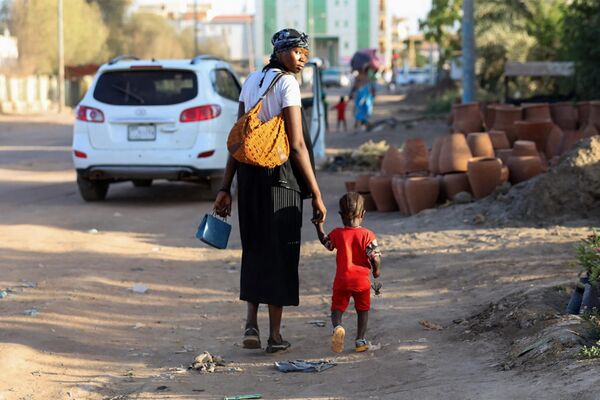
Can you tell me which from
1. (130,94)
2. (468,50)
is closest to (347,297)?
(130,94)

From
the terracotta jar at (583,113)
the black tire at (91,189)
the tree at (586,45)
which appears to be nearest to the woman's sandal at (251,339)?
the black tire at (91,189)

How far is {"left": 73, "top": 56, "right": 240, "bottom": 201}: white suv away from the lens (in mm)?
13375

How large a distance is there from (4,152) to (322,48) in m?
103

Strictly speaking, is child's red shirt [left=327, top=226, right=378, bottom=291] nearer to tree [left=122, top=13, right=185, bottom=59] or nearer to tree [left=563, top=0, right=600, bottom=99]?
tree [left=563, top=0, right=600, bottom=99]

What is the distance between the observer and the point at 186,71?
13.7 meters

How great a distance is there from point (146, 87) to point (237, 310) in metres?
6.36

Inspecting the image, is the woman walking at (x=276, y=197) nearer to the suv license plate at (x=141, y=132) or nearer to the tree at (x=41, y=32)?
the suv license plate at (x=141, y=132)

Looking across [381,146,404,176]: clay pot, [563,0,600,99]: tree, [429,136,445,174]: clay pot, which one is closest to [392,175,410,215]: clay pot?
[429,136,445,174]: clay pot

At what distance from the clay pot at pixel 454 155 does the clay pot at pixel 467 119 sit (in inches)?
190

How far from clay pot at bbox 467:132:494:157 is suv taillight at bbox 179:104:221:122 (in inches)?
128

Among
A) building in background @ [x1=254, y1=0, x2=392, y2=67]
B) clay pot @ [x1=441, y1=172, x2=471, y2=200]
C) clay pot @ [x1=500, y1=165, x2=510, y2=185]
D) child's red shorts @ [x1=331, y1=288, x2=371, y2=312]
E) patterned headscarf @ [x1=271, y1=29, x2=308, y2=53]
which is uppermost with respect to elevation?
building in background @ [x1=254, y1=0, x2=392, y2=67]

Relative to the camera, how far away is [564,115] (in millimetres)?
16375

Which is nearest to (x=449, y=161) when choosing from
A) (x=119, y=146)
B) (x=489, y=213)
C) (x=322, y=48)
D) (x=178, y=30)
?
(x=489, y=213)

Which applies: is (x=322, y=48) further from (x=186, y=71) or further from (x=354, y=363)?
(x=354, y=363)
